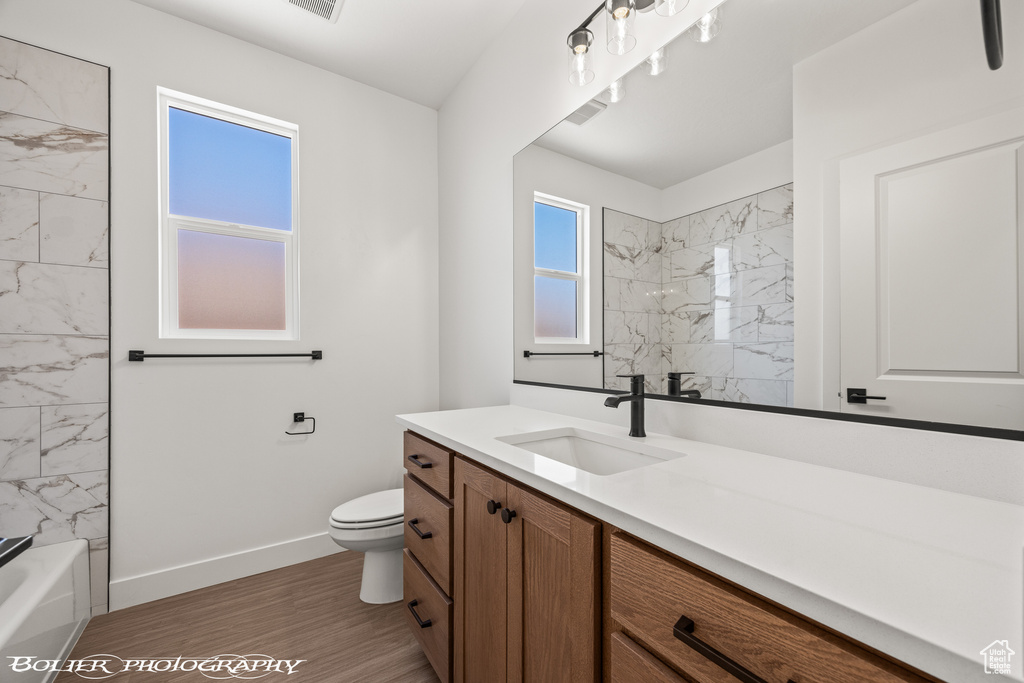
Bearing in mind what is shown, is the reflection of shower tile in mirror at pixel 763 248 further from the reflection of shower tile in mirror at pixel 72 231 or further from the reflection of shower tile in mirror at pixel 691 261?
the reflection of shower tile in mirror at pixel 72 231

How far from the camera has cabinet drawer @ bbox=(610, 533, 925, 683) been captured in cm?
46

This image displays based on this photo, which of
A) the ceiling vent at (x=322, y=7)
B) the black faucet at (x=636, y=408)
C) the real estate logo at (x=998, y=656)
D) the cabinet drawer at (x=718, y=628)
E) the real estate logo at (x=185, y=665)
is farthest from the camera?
the ceiling vent at (x=322, y=7)

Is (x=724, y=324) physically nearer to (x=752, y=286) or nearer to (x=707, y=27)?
(x=752, y=286)

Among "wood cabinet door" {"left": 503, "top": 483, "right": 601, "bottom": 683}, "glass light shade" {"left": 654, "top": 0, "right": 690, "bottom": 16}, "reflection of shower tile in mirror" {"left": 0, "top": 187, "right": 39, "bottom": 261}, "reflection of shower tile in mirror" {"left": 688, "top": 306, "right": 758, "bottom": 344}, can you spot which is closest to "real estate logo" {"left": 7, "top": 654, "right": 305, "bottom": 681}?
"wood cabinet door" {"left": 503, "top": 483, "right": 601, "bottom": 683}

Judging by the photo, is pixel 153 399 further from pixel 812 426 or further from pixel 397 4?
pixel 812 426

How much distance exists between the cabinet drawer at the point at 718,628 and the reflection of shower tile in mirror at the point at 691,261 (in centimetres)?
78

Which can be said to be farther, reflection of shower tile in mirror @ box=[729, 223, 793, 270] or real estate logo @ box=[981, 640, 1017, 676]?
reflection of shower tile in mirror @ box=[729, 223, 793, 270]

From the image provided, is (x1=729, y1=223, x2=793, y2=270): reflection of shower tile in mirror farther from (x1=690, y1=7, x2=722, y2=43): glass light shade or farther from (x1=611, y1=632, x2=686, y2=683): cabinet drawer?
(x1=611, y1=632, x2=686, y2=683): cabinet drawer

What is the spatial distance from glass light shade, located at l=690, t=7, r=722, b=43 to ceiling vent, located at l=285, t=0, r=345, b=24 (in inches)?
65.9

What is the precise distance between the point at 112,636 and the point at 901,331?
2.83 meters

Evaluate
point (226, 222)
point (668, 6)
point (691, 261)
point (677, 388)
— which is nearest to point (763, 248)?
point (691, 261)

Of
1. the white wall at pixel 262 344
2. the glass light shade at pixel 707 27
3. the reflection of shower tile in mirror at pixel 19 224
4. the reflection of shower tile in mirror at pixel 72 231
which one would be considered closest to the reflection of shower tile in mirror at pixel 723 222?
the glass light shade at pixel 707 27

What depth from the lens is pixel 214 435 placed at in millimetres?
2166

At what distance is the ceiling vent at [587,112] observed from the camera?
5.16 feet
